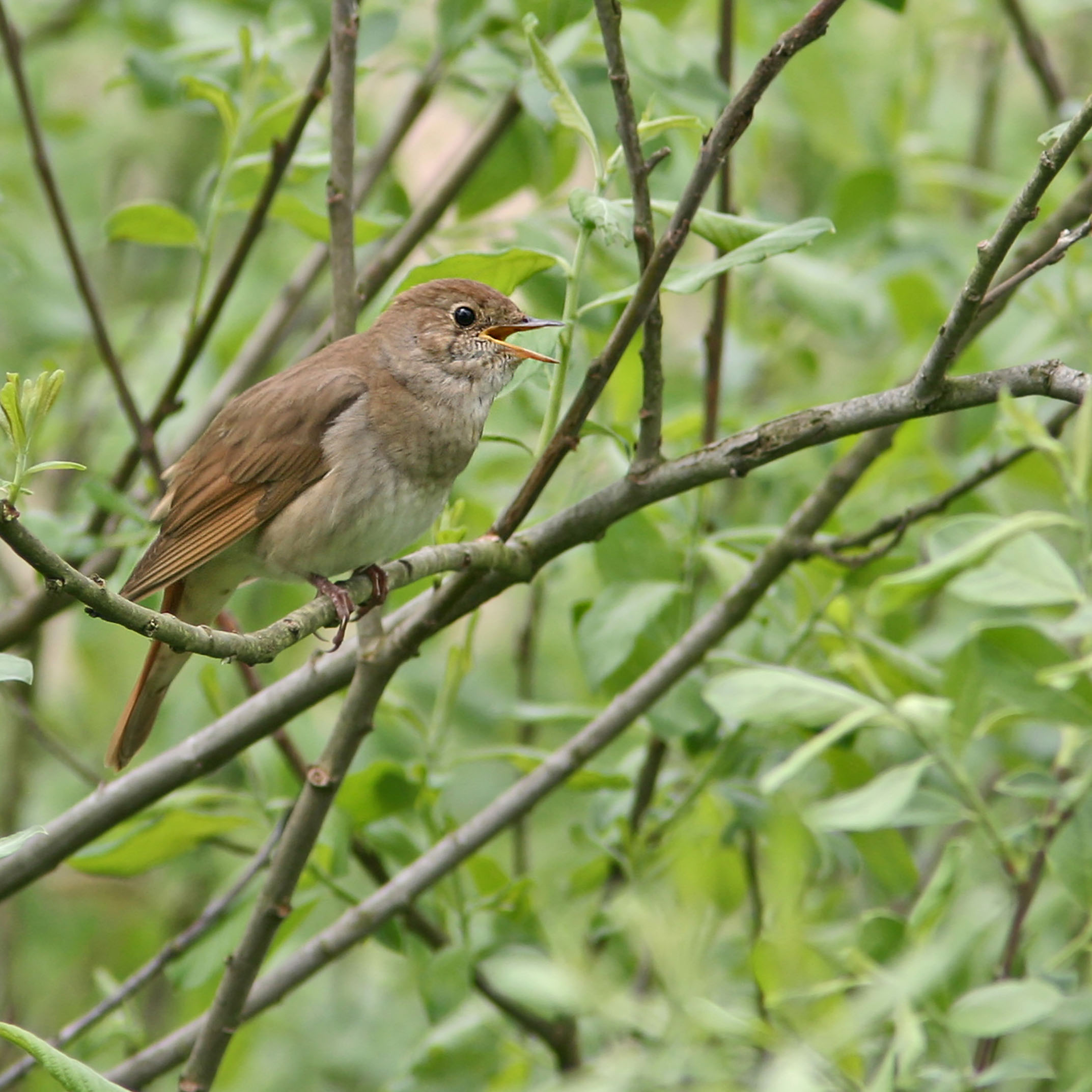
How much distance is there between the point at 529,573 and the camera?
257 cm

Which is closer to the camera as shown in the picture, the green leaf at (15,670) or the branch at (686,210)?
the green leaf at (15,670)

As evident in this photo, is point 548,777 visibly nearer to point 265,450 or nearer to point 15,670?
point 265,450

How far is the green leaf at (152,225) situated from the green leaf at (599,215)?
115 centimetres

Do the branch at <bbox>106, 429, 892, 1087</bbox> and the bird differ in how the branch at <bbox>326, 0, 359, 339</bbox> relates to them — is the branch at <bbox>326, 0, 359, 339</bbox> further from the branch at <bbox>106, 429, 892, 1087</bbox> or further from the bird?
the branch at <bbox>106, 429, 892, 1087</bbox>

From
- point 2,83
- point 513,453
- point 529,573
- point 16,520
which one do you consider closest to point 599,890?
point 513,453

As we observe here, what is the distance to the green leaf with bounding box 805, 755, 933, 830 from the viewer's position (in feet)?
6.52

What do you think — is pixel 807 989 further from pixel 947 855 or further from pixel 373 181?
pixel 373 181

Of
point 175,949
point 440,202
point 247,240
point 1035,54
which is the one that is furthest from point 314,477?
point 1035,54

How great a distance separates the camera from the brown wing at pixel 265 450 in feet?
10.8

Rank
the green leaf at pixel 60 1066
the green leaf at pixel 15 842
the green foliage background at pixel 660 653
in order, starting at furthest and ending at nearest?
1. the green foliage background at pixel 660 653
2. the green leaf at pixel 15 842
3. the green leaf at pixel 60 1066

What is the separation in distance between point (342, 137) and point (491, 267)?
0.53m

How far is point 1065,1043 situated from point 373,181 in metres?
2.62

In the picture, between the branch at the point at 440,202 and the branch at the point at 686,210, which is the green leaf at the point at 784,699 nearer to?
the branch at the point at 686,210

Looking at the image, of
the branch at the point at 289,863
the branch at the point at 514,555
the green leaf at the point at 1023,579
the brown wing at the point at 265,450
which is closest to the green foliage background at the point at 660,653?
the green leaf at the point at 1023,579
